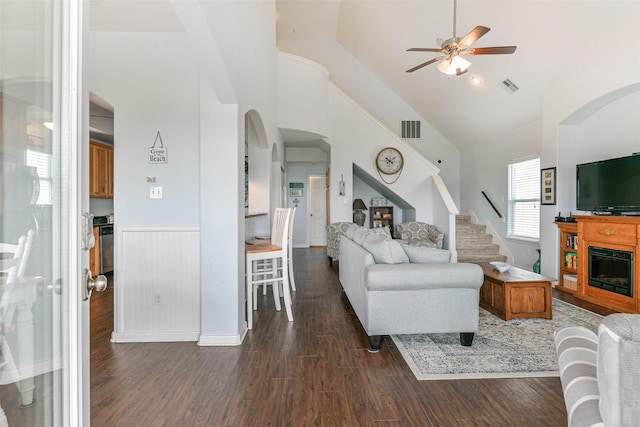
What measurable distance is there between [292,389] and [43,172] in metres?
1.89

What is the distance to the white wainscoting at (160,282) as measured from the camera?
2.97 metres

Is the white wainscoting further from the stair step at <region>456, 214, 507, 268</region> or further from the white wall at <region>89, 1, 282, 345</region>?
the stair step at <region>456, 214, 507, 268</region>

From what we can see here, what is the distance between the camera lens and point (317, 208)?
32.2ft

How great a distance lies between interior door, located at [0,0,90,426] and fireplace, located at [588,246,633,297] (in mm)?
4916

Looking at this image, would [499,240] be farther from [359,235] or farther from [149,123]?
[149,123]

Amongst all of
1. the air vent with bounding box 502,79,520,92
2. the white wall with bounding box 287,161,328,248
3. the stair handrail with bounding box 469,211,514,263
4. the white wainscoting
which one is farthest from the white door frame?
the white wall with bounding box 287,161,328,248

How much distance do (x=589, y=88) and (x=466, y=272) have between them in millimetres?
3434

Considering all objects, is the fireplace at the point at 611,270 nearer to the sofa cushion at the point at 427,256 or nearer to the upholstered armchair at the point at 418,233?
the sofa cushion at the point at 427,256

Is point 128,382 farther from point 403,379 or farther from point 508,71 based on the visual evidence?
point 508,71

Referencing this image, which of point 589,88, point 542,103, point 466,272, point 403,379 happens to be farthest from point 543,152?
point 403,379

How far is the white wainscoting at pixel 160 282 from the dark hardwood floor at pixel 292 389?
17 centimetres

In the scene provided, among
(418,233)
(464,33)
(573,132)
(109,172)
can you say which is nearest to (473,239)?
(418,233)

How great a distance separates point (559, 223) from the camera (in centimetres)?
471

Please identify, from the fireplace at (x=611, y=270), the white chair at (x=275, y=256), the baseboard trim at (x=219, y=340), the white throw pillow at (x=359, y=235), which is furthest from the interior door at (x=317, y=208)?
the baseboard trim at (x=219, y=340)
